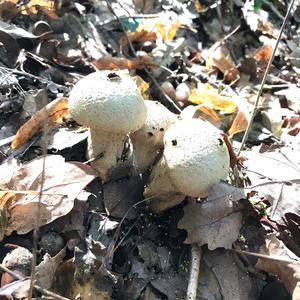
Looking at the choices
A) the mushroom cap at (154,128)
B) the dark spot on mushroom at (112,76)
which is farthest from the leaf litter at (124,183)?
the dark spot on mushroom at (112,76)

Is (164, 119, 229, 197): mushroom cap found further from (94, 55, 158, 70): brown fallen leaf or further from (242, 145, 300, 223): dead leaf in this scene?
(94, 55, 158, 70): brown fallen leaf

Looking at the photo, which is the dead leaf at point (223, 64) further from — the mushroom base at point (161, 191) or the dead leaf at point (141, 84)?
the mushroom base at point (161, 191)

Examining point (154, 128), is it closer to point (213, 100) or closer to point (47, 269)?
point (47, 269)

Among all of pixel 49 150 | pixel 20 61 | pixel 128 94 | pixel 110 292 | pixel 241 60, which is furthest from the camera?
pixel 241 60

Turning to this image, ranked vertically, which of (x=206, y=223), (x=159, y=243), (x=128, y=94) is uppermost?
(x=128, y=94)

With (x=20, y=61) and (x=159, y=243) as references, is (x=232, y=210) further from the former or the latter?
(x=20, y=61)

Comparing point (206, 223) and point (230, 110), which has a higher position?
point (206, 223)

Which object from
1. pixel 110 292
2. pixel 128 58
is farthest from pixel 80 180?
pixel 128 58
